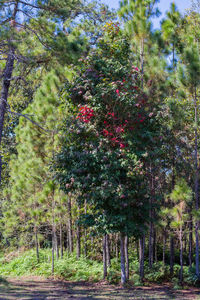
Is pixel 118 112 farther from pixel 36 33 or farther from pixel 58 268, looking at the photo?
pixel 58 268

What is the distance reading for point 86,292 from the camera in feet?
23.4

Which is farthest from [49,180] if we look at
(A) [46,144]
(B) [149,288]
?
(B) [149,288]

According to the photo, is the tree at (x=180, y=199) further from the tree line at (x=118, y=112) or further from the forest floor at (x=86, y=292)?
the forest floor at (x=86, y=292)

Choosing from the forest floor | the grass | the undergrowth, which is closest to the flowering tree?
the forest floor

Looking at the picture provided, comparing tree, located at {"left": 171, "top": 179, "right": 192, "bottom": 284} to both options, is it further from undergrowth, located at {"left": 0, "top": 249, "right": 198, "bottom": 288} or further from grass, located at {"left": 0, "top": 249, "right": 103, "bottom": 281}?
grass, located at {"left": 0, "top": 249, "right": 103, "bottom": 281}

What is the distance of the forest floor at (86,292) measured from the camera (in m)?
6.52

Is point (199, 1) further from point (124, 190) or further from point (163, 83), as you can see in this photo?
point (124, 190)

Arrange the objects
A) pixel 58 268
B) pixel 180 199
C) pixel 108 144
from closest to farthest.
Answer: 1. pixel 108 144
2. pixel 180 199
3. pixel 58 268

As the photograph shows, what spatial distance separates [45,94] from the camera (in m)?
9.99

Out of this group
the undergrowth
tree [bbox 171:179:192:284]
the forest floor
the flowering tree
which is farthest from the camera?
the undergrowth

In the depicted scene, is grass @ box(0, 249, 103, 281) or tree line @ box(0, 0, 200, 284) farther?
grass @ box(0, 249, 103, 281)

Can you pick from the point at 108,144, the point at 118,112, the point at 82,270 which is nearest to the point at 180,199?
the point at 108,144

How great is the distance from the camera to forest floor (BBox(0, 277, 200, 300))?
21.4 feet

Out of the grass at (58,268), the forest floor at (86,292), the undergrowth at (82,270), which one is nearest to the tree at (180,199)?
the undergrowth at (82,270)
